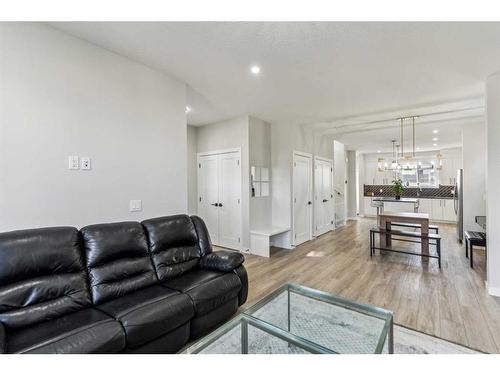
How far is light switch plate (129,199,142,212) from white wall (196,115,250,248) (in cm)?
223

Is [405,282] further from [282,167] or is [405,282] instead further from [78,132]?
[78,132]

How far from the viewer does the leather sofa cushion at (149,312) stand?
1.54 meters

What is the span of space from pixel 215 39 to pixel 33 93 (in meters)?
1.61

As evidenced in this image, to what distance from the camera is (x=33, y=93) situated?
6.50 feet

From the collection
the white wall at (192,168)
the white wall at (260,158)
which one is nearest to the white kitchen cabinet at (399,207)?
the white wall at (260,158)

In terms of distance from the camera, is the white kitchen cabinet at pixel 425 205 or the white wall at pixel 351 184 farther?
the white wall at pixel 351 184

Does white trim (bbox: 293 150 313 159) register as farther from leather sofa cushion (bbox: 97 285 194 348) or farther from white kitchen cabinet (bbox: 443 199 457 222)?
white kitchen cabinet (bbox: 443 199 457 222)

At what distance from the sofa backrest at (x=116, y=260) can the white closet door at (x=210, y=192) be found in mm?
2905

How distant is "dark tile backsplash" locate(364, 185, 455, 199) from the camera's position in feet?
26.3

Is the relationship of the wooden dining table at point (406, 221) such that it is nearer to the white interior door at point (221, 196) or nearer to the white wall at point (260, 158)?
the white wall at point (260, 158)

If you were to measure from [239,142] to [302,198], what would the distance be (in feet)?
6.27

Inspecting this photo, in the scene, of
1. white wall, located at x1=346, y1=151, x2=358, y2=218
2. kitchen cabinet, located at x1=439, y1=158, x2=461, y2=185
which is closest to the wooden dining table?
white wall, located at x1=346, y1=151, x2=358, y2=218

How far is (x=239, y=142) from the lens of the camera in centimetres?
469
